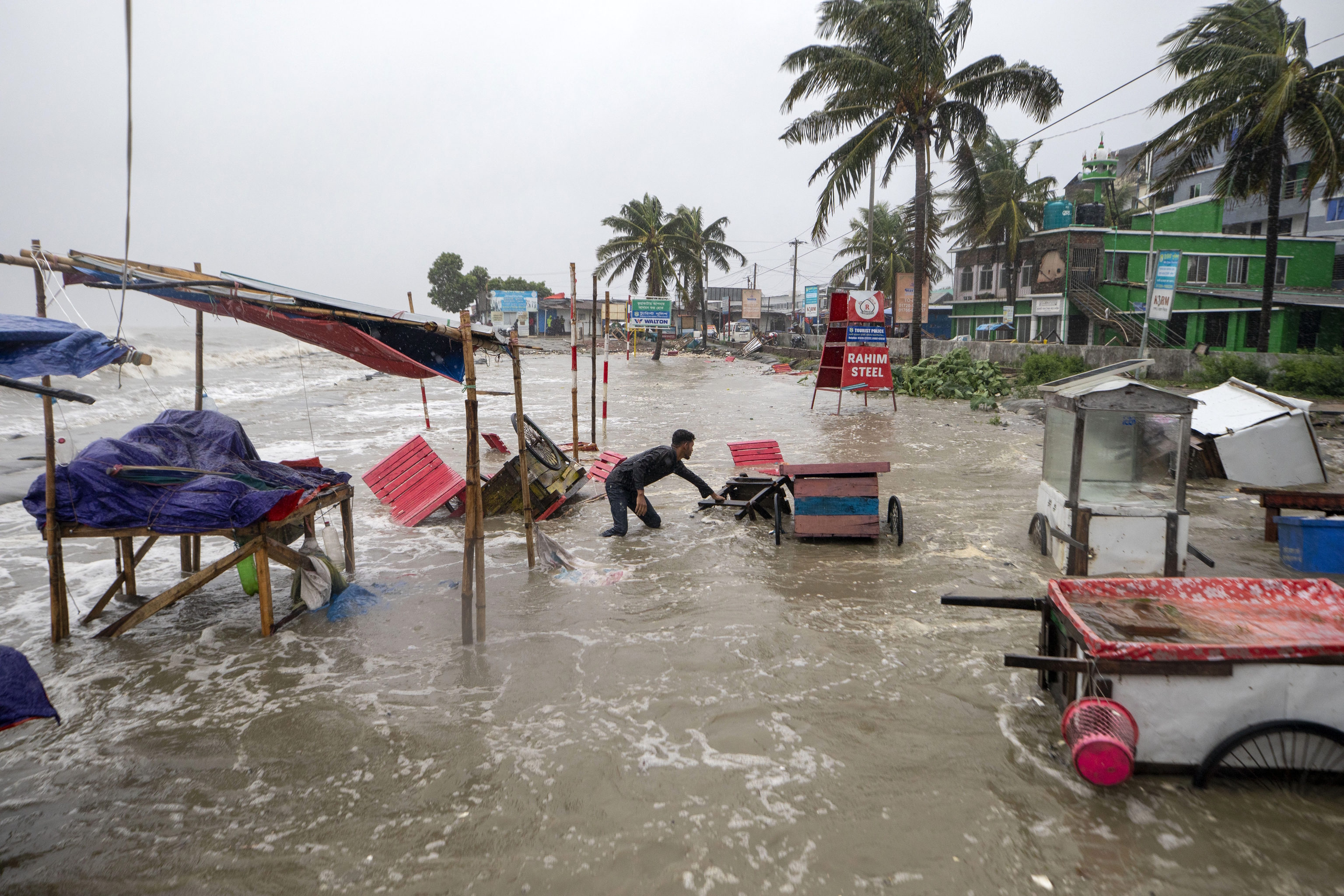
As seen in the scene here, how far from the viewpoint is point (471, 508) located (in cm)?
579

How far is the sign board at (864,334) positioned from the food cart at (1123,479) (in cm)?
1325

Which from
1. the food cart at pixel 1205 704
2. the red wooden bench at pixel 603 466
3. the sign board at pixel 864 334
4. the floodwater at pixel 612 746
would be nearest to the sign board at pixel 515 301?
the sign board at pixel 864 334

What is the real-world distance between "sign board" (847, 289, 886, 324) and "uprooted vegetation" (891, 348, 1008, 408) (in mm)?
2578

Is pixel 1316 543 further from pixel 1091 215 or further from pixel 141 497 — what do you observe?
pixel 1091 215

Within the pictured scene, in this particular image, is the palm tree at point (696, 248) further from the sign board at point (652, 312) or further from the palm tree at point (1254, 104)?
the palm tree at point (1254, 104)

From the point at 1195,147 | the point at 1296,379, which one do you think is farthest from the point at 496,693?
the point at 1195,147

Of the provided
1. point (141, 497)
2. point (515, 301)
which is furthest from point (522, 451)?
point (515, 301)

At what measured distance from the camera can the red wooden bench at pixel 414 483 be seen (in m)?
9.59

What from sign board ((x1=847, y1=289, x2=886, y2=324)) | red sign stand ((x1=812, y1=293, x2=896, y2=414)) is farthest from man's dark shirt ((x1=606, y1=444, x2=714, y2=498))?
sign board ((x1=847, y1=289, x2=886, y2=324))

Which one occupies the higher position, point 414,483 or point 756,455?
point 756,455

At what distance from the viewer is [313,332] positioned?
6.69m

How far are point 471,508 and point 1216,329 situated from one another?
111 ft

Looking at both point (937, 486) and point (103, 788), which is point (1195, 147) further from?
point (103, 788)

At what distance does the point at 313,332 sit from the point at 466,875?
4925 mm
